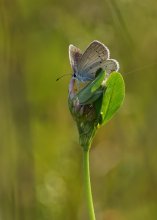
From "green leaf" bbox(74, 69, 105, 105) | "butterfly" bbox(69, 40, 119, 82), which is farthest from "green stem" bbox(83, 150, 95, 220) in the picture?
"butterfly" bbox(69, 40, 119, 82)

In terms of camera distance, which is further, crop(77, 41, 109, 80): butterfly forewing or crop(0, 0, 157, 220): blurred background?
crop(0, 0, 157, 220): blurred background

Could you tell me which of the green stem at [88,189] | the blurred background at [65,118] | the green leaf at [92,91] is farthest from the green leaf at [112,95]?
the blurred background at [65,118]

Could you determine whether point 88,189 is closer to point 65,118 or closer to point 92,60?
point 92,60

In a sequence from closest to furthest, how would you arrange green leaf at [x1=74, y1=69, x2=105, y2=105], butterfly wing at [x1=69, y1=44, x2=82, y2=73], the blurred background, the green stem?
1. the green stem
2. green leaf at [x1=74, y1=69, x2=105, y2=105]
3. butterfly wing at [x1=69, y1=44, x2=82, y2=73]
4. the blurred background

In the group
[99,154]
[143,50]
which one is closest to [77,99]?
[99,154]

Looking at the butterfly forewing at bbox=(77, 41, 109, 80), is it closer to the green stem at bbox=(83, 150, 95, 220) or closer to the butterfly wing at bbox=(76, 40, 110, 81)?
the butterfly wing at bbox=(76, 40, 110, 81)

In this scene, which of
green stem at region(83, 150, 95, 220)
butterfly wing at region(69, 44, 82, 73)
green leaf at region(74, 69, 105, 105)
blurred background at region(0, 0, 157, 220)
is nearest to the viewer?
green stem at region(83, 150, 95, 220)

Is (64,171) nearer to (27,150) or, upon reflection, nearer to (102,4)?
(27,150)

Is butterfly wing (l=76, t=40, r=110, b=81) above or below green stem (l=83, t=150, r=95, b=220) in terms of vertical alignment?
above
